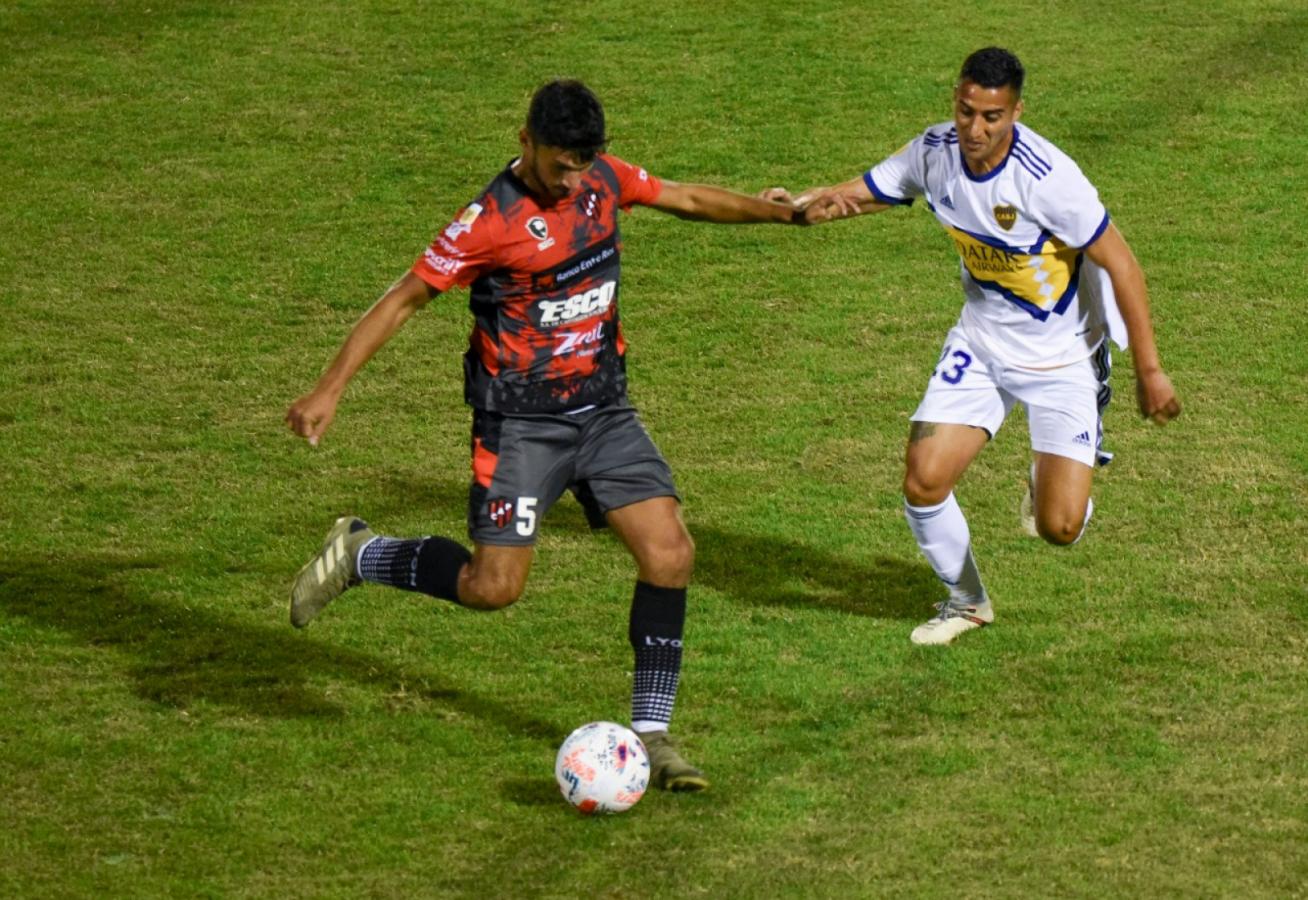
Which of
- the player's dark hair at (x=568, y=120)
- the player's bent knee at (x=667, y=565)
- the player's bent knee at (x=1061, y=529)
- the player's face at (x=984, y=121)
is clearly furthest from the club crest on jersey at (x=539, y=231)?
the player's bent knee at (x=1061, y=529)

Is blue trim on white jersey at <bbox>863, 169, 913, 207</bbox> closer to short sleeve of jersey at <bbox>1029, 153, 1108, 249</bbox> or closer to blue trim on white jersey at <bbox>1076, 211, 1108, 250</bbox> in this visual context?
short sleeve of jersey at <bbox>1029, 153, 1108, 249</bbox>

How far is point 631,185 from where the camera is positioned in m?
7.05

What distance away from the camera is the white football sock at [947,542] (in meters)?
7.68

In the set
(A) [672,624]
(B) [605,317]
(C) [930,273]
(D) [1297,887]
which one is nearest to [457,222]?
(B) [605,317]

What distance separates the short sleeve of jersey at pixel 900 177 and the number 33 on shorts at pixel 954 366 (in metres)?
0.68

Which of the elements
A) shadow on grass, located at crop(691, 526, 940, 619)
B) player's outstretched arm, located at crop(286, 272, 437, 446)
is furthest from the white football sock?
player's outstretched arm, located at crop(286, 272, 437, 446)

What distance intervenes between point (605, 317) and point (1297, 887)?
3.01 meters

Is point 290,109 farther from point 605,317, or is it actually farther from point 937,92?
point 605,317

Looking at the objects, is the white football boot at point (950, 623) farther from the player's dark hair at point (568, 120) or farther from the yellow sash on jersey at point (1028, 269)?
the player's dark hair at point (568, 120)

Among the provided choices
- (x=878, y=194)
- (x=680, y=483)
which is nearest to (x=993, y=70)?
(x=878, y=194)

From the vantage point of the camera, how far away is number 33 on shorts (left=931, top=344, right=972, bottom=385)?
7.75 meters

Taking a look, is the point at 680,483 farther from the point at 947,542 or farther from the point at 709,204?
the point at 709,204

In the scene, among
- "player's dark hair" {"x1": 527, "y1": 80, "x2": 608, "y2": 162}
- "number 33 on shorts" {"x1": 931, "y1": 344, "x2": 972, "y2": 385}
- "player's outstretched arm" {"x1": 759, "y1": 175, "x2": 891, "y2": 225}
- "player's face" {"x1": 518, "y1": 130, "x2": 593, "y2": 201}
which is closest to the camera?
"player's dark hair" {"x1": 527, "y1": 80, "x2": 608, "y2": 162}

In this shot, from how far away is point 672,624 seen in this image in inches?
267
